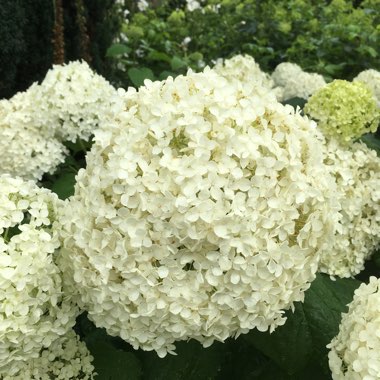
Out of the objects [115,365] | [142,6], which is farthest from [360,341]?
[142,6]

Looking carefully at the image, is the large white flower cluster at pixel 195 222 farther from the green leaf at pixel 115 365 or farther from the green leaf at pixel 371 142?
the green leaf at pixel 371 142

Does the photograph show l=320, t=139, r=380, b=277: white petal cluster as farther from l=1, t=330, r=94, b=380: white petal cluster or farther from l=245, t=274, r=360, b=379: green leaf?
l=1, t=330, r=94, b=380: white petal cluster

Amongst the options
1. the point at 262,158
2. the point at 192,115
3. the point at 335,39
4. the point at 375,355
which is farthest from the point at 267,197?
the point at 335,39

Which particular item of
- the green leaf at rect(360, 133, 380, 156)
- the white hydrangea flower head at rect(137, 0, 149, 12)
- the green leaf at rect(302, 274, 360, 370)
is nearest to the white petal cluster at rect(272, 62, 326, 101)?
the green leaf at rect(360, 133, 380, 156)

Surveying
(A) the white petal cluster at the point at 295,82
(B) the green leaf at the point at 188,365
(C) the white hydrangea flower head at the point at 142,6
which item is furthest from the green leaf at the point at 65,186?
(C) the white hydrangea flower head at the point at 142,6

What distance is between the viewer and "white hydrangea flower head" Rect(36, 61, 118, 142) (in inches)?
A: 89.7

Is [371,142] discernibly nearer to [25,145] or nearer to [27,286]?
[25,145]

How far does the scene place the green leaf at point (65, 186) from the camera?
209 cm

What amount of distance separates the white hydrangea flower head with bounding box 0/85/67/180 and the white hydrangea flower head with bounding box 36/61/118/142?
5 centimetres

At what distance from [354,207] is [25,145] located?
119 centimetres

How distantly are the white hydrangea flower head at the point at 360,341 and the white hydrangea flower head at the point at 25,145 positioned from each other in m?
1.33

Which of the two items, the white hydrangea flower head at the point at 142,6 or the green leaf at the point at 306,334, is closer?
the green leaf at the point at 306,334

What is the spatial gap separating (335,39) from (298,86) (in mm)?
1648

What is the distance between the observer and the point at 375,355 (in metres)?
1.16
